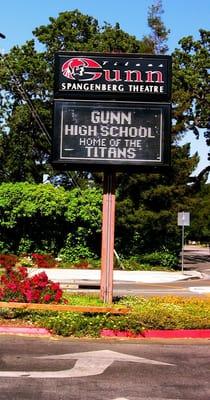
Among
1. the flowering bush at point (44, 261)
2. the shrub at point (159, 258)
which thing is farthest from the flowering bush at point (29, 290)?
the shrub at point (159, 258)

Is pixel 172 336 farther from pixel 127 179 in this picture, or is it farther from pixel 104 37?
pixel 104 37

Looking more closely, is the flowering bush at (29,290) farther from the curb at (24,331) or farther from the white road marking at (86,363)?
the white road marking at (86,363)

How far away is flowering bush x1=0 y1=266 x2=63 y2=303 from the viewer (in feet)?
40.4

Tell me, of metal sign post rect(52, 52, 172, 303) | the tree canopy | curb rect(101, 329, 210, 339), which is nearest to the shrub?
the tree canopy

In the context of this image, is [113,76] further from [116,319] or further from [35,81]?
[35,81]

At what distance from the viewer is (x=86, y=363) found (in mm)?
9008

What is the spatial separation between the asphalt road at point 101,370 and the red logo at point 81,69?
545 centimetres

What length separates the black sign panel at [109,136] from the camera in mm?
13250

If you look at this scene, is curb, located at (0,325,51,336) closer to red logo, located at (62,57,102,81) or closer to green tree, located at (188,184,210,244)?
red logo, located at (62,57,102,81)

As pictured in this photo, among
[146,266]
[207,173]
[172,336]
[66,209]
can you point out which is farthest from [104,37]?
[172,336]

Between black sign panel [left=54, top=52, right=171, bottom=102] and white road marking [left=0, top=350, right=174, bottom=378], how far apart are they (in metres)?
5.67

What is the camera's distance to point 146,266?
3509 cm

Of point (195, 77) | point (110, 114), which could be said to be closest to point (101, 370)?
point (110, 114)

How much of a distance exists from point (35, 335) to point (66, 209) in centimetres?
2563
